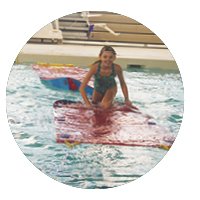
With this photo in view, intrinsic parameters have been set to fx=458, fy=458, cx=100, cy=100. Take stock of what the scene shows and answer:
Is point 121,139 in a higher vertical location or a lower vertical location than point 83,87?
lower

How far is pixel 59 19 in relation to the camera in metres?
1.74

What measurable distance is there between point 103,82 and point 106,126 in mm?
176

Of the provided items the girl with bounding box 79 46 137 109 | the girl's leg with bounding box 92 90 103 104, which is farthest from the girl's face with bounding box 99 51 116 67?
the girl's leg with bounding box 92 90 103 104

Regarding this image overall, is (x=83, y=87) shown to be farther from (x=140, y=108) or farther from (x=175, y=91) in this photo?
(x=175, y=91)

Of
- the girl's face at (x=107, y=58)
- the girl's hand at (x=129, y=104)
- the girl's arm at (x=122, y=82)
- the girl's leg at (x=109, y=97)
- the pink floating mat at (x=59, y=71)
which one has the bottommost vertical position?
the girl's hand at (x=129, y=104)

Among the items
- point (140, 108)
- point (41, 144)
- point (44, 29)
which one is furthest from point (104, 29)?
point (41, 144)

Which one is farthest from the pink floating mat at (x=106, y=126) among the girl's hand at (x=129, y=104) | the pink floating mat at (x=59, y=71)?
the pink floating mat at (x=59, y=71)

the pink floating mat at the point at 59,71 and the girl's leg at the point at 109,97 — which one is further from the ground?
the pink floating mat at the point at 59,71

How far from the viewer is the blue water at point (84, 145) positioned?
1774 millimetres

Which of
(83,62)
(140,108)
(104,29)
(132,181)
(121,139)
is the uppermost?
(104,29)

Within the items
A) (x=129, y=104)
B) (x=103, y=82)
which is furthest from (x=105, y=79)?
(x=129, y=104)

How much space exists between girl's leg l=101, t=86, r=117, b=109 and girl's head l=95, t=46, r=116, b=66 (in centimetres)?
10

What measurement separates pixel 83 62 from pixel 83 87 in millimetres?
97

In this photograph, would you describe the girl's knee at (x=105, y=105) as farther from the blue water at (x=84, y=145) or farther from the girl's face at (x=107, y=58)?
the girl's face at (x=107, y=58)
